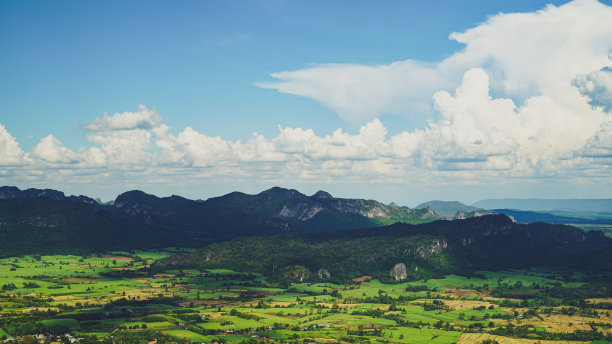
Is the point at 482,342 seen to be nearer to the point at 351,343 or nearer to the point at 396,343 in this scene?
the point at 396,343

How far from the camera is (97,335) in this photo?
195 metres

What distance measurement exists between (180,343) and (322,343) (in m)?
52.2

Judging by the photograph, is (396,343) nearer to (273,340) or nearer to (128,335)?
(273,340)

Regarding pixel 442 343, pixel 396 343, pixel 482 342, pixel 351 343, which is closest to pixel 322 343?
pixel 351 343

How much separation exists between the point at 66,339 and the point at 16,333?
71.4 ft

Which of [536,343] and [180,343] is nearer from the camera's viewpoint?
[180,343]

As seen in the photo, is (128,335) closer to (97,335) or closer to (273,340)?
(97,335)

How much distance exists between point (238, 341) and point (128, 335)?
4211cm

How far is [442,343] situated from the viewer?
199 metres

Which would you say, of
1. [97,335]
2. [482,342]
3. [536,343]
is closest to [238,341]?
[97,335]

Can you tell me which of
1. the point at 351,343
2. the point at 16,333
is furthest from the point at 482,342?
the point at 16,333

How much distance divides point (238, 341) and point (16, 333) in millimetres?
83866

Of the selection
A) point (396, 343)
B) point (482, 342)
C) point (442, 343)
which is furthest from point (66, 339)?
point (482, 342)

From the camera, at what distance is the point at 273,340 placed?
197 meters
